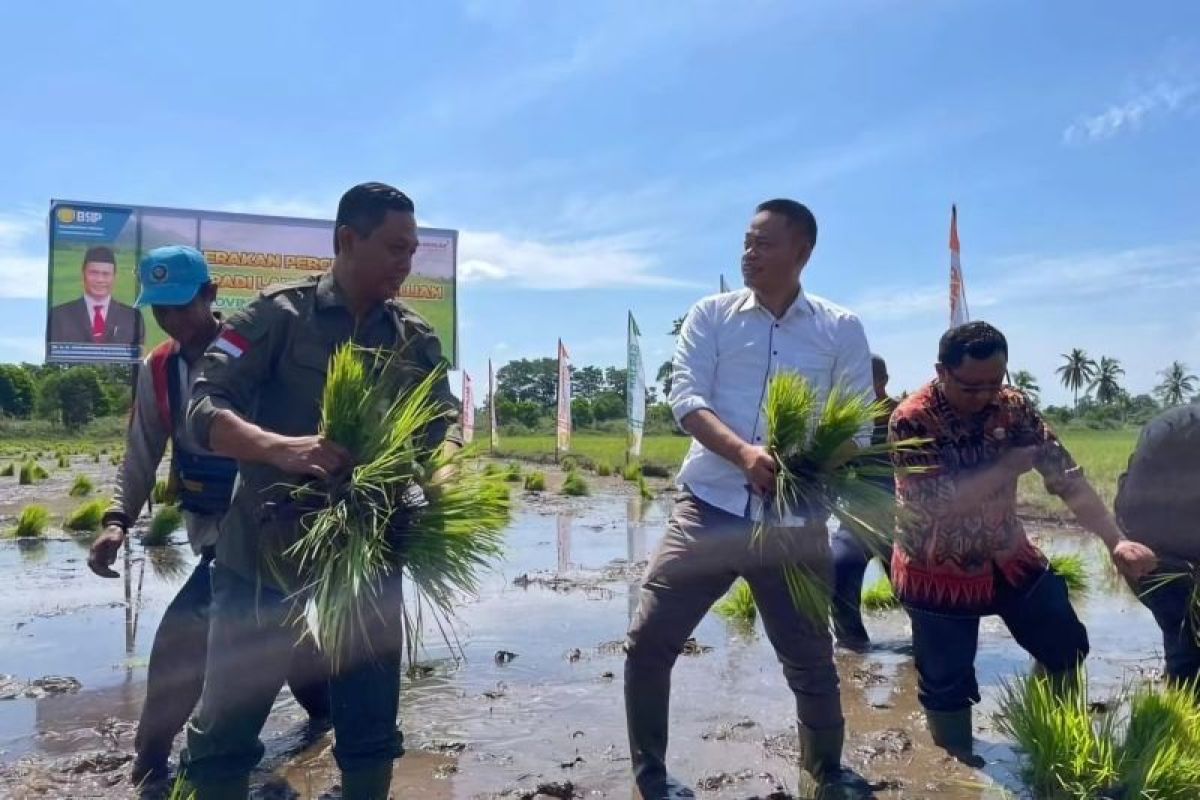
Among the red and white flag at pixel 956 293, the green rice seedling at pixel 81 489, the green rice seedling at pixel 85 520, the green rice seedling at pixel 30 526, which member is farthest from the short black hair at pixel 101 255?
the red and white flag at pixel 956 293

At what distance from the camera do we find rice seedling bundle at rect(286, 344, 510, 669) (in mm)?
2371

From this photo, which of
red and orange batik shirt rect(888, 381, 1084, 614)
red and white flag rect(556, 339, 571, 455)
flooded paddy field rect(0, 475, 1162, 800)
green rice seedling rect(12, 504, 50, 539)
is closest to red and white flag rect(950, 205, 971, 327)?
flooded paddy field rect(0, 475, 1162, 800)

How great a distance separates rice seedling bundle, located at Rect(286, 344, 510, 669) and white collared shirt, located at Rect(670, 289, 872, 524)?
868mm

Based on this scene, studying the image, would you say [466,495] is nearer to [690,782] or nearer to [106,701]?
[690,782]

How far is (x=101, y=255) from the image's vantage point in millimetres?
14281

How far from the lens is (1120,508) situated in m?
3.90

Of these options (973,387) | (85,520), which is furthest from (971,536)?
(85,520)

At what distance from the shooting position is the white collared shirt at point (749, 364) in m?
3.25

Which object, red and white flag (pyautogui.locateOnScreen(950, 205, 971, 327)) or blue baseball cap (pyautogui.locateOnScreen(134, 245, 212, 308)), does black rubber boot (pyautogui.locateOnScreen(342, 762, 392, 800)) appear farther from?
red and white flag (pyautogui.locateOnScreen(950, 205, 971, 327))

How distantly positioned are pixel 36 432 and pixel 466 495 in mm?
63300

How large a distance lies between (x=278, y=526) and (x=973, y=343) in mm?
2458

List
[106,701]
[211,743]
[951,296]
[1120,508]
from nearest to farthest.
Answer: [211,743] < [1120,508] < [106,701] < [951,296]

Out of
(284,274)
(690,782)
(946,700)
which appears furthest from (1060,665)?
(284,274)

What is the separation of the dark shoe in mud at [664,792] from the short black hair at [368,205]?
2058 millimetres
